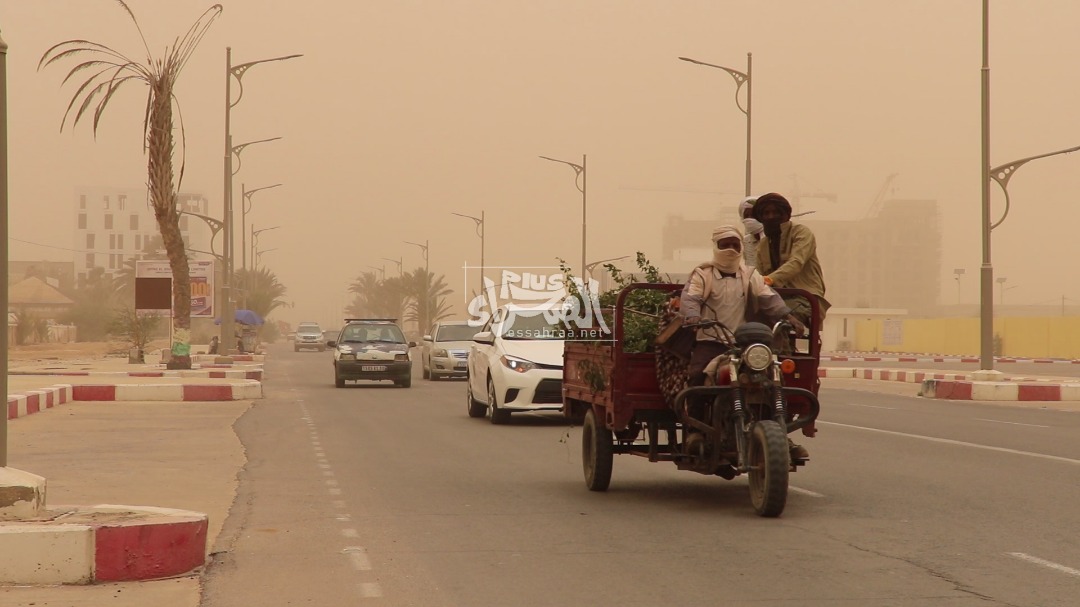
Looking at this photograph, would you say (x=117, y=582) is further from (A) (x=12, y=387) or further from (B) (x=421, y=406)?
(A) (x=12, y=387)

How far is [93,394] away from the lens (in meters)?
26.6

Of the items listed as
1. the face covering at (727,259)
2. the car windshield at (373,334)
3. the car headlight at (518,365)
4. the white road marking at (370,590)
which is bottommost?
the white road marking at (370,590)

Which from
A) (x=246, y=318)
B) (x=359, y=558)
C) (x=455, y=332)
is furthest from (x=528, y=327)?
(x=246, y=318)

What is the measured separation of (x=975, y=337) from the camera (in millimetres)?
74562

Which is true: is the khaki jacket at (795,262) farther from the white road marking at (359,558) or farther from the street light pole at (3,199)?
the street light pole at (3,199)

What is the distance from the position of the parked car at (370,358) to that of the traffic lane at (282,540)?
15318 mm

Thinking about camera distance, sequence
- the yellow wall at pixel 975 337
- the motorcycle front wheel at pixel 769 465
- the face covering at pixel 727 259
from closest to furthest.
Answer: the motorcycle front wheel at pixel 769 465
the face covering at pixel 727 259
the yellow wall at pixel 975 337

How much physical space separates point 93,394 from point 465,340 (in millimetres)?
12222

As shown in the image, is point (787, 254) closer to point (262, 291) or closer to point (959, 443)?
point (959, 443)

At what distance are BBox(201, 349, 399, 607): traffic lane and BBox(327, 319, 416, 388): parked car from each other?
15.3 meters

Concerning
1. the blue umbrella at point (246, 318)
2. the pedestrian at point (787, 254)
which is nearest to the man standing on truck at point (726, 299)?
the pedestrian at point (787, 254)

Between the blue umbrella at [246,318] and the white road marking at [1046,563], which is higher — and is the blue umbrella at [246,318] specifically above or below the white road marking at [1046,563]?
above

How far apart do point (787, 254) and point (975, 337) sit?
67458 millimetres

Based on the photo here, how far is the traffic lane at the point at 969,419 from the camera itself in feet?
52.9
